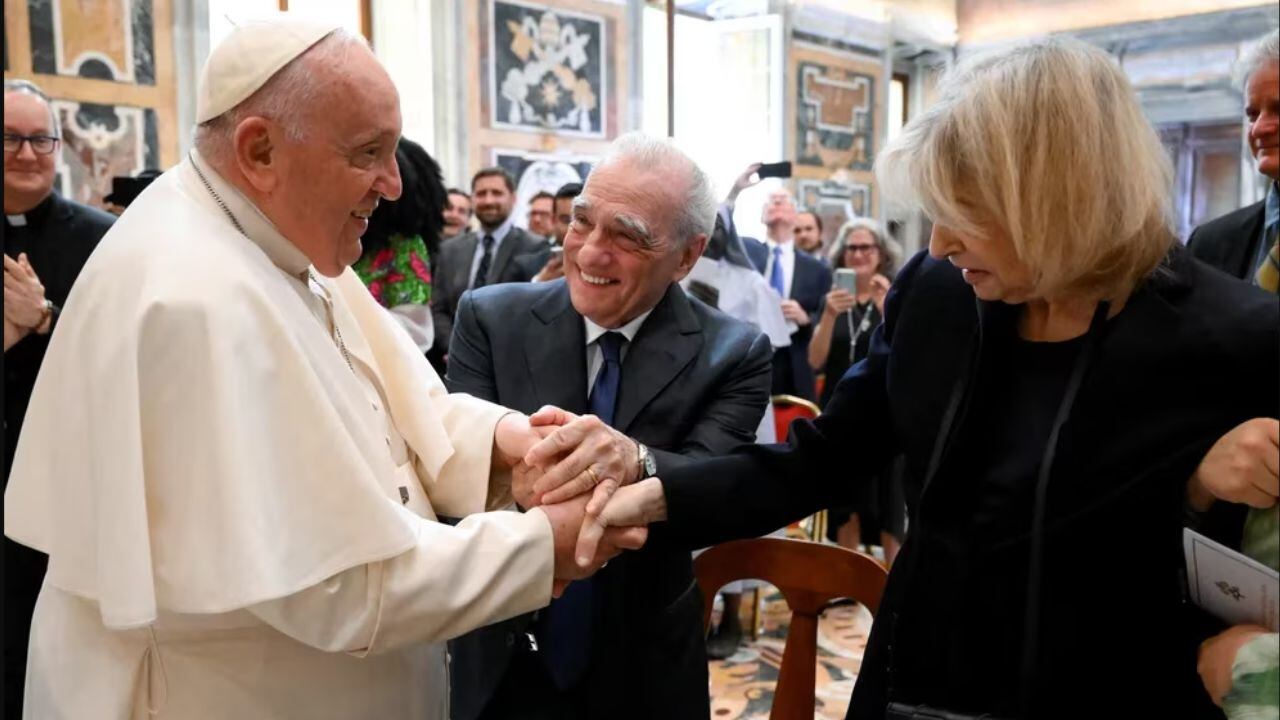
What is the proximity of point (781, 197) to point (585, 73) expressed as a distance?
126 inches

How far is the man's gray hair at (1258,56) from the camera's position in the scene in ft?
4.72

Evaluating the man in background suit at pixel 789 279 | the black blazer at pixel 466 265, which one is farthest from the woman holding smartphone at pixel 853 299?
the black blazer at pixel 466 265

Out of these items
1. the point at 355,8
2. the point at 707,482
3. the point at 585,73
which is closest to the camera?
the point at 707,482

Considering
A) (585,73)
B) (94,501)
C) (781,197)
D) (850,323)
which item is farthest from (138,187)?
A: (585,73)

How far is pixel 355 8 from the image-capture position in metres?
8.38

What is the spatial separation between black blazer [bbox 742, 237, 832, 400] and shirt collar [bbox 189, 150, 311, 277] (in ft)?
13.6

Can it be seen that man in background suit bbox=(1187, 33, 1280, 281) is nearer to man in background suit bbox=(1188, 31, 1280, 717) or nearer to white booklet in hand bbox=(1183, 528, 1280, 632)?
man in background suit bbox=(1188, 31, 1280, 717)

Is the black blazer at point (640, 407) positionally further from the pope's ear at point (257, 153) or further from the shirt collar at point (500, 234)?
the shirt collar at point (500, 234)

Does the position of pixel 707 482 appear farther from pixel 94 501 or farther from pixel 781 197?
pixel 781 197

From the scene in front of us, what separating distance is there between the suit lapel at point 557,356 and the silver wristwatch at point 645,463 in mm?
229

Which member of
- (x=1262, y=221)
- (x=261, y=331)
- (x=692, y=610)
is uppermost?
(x=1262, y=221)

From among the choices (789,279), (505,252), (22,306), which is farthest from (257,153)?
(789,279)

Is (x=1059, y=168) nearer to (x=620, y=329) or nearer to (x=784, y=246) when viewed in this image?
(x=620, y=329)

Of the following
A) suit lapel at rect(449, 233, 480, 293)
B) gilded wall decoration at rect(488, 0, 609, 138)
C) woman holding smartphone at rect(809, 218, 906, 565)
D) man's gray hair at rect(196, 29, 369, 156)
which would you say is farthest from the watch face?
gilded wall decoration at rect(488, 0, 609, 138)
